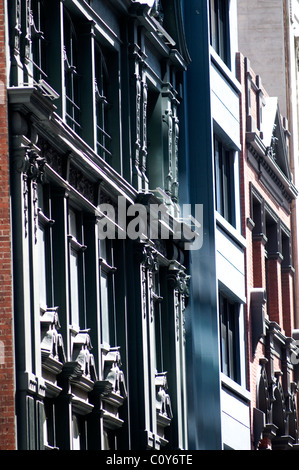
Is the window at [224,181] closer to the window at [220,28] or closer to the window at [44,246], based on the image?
the window at [220,28]

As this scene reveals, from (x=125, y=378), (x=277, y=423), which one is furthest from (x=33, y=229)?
(x=277, y=423)

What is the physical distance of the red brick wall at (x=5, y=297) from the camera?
2541 cm

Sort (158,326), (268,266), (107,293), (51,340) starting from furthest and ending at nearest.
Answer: (268,266)
(158,326)
(107,293)
(51,340)

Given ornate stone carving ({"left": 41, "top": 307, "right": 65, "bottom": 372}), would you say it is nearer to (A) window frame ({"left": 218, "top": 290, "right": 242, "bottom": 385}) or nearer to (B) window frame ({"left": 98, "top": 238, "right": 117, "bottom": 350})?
(B) window frame ({"left": 98, "top": 238, "right": 117, "bottom": 350})

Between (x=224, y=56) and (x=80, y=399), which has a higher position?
(x=224, y=56)

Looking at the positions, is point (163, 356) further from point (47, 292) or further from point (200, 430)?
point (47, 292)

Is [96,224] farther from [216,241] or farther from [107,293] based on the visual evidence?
[216,241]

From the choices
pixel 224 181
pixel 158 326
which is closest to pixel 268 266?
pixel 224 181

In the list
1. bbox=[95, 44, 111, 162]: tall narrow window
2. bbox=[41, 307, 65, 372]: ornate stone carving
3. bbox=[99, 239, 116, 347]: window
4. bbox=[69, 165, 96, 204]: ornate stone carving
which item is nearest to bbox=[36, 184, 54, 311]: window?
bbox=[41, 307, 65, 372]: ornate stone carving

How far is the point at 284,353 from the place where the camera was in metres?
48.3

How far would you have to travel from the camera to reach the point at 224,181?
1674 inches

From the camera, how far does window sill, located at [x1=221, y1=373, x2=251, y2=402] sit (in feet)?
132

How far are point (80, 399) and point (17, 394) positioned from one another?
12.8 ft

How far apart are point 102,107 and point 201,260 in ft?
23.6
